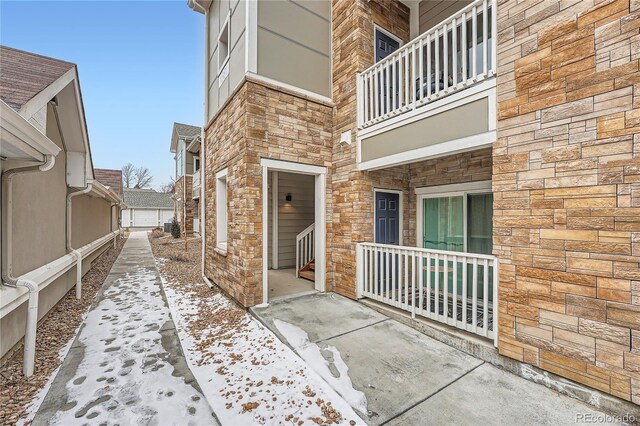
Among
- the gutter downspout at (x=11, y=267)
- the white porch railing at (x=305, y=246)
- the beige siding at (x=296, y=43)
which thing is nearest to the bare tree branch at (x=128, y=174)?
the white porch railing at (x=305, y=246)

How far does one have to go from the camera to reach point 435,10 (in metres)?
5.81

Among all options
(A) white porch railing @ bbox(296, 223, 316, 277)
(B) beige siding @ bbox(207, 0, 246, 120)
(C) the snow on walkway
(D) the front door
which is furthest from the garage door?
(D) the front door

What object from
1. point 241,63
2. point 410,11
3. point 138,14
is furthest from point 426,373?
point 138,14

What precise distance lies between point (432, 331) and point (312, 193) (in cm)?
607

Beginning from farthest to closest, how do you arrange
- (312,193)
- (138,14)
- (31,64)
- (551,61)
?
(138,14) < (312,193) < (31,64) < (551,61)

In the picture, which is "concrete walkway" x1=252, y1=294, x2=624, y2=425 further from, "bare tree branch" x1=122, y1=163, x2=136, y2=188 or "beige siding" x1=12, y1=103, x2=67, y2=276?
"bare tree branch" x1=122, y1=163, x2=136, y2=188

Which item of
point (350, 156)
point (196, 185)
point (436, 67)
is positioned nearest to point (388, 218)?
point (350, 156)

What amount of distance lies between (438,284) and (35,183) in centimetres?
621

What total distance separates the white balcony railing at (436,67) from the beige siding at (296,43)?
3.44 ft

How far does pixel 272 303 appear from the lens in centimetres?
488

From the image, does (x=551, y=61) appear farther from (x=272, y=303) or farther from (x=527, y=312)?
(x=272, y=303)

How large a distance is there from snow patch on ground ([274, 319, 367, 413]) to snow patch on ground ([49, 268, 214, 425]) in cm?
116

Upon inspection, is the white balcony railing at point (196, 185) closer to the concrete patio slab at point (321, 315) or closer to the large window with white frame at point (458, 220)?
the concrete patio slab at point (321, 315)

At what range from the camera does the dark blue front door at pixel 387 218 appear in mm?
5477
